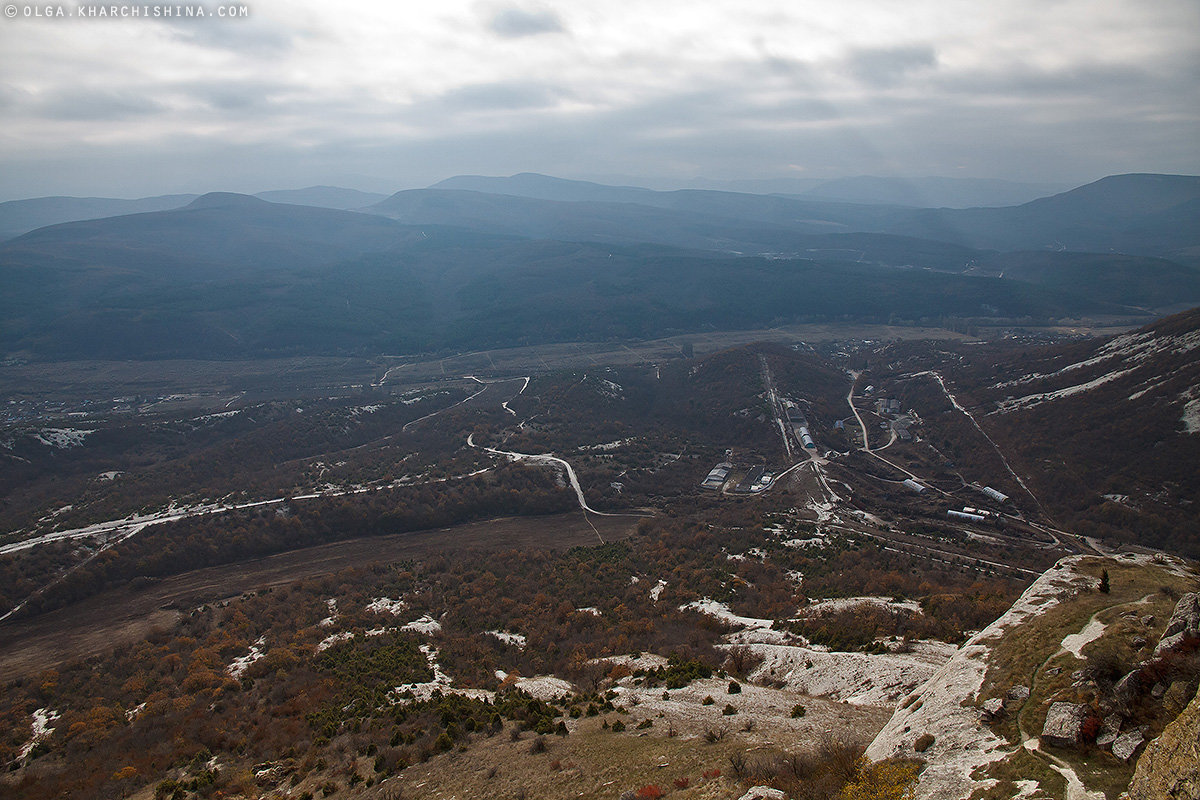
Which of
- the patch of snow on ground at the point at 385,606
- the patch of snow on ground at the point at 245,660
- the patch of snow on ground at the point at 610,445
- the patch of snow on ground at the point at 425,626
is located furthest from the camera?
the patch of snow on ground at the point at 610,445

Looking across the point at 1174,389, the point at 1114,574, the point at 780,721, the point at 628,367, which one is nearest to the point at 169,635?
the point at 780,721

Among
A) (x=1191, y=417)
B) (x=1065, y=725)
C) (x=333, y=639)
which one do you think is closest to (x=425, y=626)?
(x=333, y=639)

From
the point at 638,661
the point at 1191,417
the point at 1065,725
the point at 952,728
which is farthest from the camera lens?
the point at 1191,417

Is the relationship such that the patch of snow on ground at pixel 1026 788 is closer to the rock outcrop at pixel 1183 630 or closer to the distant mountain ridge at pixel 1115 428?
the rock outcrop at pixel 1183 630

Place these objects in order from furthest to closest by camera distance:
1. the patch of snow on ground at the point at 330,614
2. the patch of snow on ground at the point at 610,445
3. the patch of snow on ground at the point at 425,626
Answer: the patch of snow on ground at the point at 610,445
the patch of snow on ground at the point at 330,614
the patch of snow on ground at the point at 425,626

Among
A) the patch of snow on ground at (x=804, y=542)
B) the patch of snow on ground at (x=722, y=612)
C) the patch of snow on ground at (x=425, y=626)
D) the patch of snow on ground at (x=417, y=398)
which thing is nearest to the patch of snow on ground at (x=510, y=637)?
the patch of snow on ground at (x=425, y=626)

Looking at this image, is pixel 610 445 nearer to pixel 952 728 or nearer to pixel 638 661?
pixel 638 661

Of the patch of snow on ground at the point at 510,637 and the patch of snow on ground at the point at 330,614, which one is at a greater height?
the patch of snow on ground at the point at 510,637
